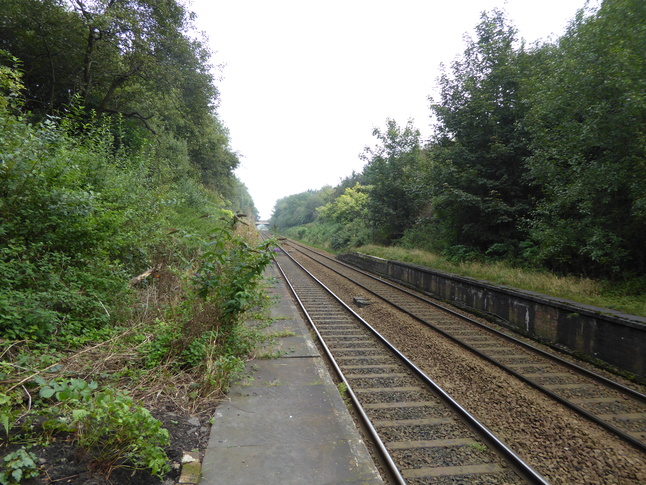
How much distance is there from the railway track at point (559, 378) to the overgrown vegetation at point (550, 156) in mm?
1994

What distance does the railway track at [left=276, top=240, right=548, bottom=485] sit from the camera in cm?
311

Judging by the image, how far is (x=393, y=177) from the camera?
22.0 m

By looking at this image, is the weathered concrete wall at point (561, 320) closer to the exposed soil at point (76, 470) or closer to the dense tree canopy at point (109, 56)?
the exposed soil at point (76, 470)

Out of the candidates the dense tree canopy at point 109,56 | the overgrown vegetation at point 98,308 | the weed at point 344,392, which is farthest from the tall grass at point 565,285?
the dense tree canopy at point 109,56

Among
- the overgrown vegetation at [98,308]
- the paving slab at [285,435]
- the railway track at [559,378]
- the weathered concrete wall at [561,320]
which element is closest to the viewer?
the overgrown vegetation at [98,308]

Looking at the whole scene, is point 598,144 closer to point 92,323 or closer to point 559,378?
point 559,378

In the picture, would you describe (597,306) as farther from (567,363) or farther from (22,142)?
(22,142)

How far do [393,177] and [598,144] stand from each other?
1484cm

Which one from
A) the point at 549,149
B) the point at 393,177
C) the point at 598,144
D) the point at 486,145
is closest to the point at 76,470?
the point at 598,144

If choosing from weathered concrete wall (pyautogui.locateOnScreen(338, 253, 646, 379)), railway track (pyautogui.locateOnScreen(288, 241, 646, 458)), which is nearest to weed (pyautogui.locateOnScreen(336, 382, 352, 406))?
railway track (pyautogui.locateOnScreen(288, 241, 646, 458))

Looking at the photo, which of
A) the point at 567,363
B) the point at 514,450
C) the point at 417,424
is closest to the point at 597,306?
the point at 567,363

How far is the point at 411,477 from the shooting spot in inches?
119

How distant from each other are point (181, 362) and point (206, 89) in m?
13.7

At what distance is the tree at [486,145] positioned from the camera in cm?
1189
